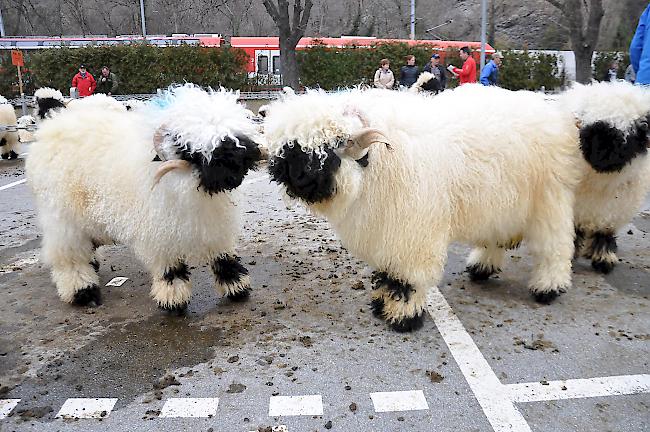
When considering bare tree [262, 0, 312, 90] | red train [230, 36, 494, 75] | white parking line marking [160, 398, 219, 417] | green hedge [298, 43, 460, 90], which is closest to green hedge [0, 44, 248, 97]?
bare tree [262, 0, 312, 90]

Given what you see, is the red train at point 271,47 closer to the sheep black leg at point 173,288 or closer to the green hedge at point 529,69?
the green hedge at point 529,69

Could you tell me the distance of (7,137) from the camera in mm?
11523

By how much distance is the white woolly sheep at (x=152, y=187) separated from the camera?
350 centimetres

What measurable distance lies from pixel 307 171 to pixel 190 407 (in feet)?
5.06

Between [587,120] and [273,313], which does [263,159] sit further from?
[587,120]

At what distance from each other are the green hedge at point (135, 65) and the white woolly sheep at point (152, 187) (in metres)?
18.1

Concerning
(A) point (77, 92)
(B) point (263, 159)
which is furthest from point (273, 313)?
(A) point (77, 92)

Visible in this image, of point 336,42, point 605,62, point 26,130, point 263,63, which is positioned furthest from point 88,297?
point 605,62

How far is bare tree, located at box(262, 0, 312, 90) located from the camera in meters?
21.7

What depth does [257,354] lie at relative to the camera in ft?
12.3

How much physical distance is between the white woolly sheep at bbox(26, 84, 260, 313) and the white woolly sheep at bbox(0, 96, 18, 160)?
26.2 ft

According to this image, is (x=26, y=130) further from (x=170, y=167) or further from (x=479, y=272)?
(x=479, y=272)

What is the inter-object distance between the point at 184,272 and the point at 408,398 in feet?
6.49

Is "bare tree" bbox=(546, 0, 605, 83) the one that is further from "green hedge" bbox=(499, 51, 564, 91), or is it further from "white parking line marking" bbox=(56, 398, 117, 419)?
"white parking line marking" bbox=(56, 398, 117, 419)
